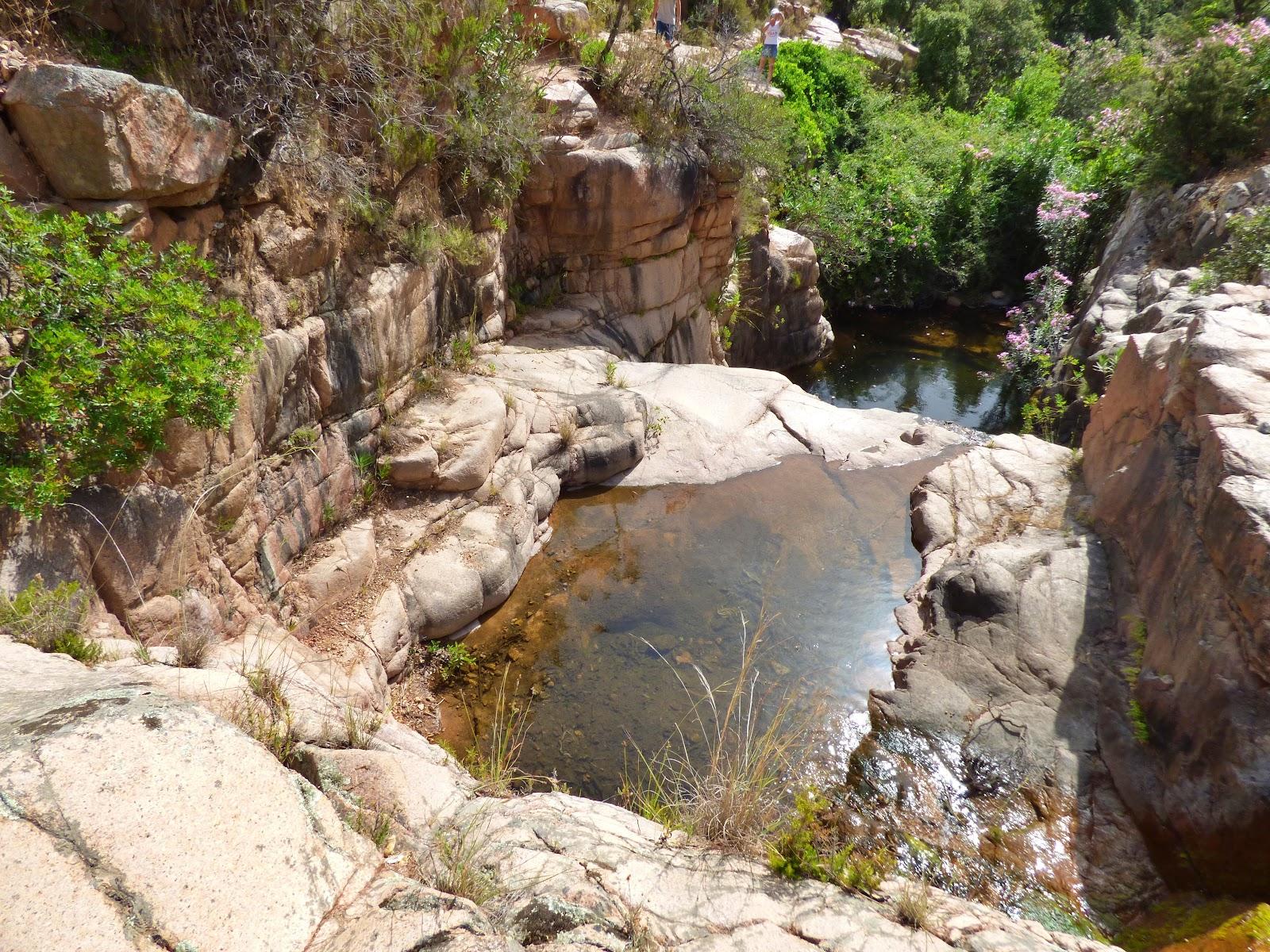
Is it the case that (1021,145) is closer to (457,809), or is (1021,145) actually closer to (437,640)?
(437,640)

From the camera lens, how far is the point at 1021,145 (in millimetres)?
16609

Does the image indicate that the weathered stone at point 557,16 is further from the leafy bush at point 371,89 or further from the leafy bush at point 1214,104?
the leafy bush at point 1214,104

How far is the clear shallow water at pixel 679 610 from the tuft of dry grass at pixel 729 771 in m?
0.14

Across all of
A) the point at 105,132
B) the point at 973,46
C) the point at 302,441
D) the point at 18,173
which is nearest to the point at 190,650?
the point at 302,441

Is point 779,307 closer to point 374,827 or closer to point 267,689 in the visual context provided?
point 267,689

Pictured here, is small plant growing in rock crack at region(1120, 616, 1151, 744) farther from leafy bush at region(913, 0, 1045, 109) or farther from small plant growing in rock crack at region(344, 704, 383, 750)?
leafy bush at region(913, 0, 1045, 109)

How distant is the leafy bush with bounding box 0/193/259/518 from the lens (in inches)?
128

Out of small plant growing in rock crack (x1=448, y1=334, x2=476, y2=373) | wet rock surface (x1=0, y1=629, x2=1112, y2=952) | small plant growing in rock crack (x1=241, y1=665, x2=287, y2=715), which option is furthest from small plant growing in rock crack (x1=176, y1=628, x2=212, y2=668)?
small plant growing in rock crack (x1=448, y1=334, x2=476, y2=373)

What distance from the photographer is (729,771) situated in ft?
10.6

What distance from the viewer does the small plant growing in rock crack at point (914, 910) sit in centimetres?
292

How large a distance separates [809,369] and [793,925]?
1202 cm

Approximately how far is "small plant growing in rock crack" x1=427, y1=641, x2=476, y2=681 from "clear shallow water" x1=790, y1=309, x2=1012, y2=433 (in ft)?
Answer: 29.4

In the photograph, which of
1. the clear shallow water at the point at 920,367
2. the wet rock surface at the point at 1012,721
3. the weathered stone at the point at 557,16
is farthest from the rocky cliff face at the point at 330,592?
the clear shallow water at the point at 920,367

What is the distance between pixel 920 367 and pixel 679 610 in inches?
388
